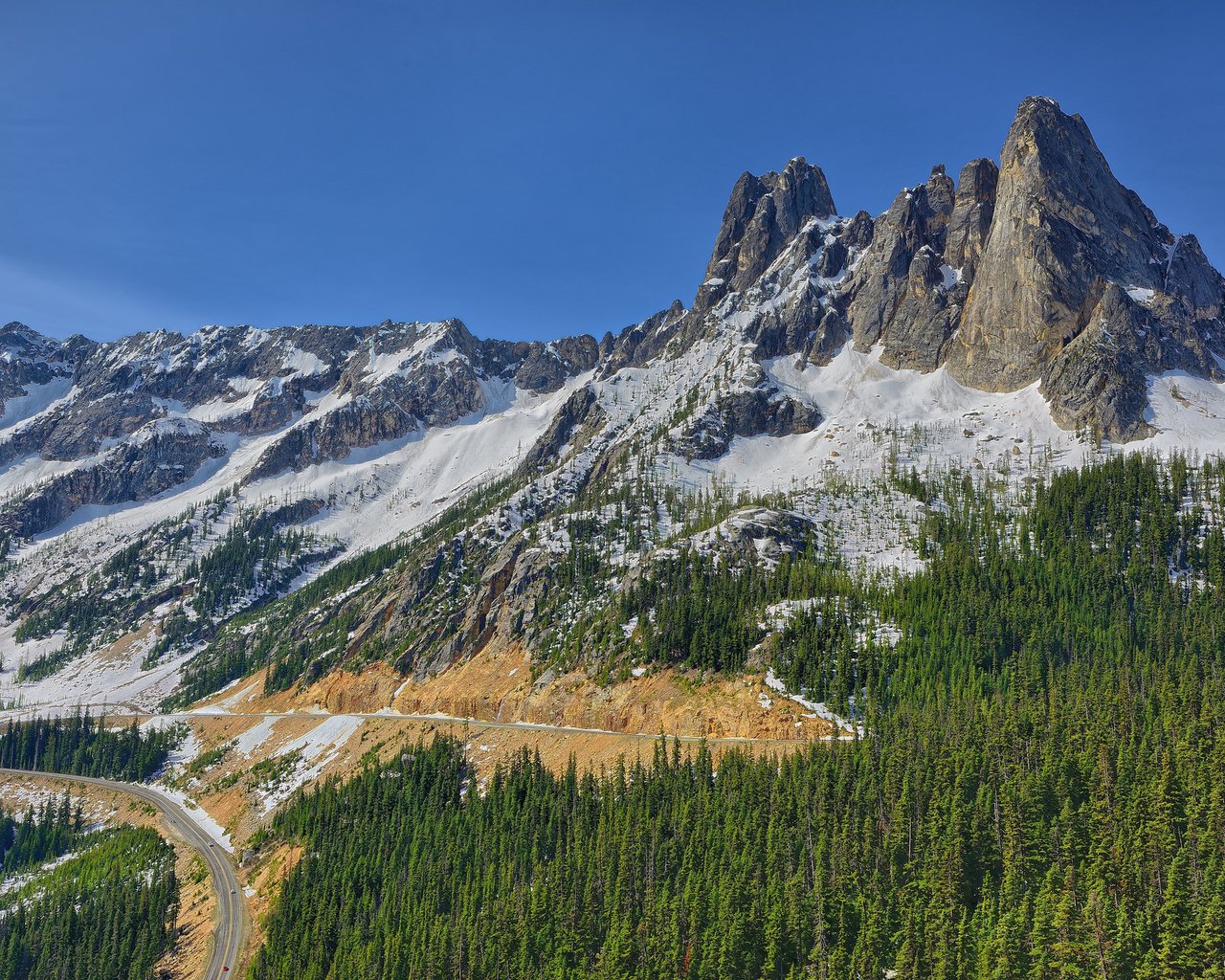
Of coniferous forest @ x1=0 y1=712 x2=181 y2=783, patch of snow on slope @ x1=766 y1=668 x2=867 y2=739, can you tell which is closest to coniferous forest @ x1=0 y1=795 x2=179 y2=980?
coniferous forest @ x1=0 y1=712 x2=181 y2=783

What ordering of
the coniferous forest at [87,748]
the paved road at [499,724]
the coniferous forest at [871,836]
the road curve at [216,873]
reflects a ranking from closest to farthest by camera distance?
the coniferous forest at [871,836] < the road curve at [216,873] < the paved road at [499,724] < the coniferous forest at [87,748]

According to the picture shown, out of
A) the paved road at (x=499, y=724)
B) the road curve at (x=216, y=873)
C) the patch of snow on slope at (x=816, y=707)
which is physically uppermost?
the patch of snow on slope at (x=816, y=707)

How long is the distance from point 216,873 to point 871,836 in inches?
3591

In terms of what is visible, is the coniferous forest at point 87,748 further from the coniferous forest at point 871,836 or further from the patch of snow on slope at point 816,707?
the patch of snow on slope at point 816,707

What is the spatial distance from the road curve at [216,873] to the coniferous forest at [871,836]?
6.09 meters

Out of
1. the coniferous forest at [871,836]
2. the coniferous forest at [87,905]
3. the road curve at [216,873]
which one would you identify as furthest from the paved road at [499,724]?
the coniferous forest at [87,905]

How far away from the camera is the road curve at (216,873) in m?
93.6

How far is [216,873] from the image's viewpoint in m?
116

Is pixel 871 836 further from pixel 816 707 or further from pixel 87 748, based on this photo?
pixel 87 748

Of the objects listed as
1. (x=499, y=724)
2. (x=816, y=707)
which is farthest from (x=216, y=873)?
(x=816, y=707)

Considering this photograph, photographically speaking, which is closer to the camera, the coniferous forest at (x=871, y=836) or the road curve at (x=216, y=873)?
the coniferous forest at (x=871, y=836)

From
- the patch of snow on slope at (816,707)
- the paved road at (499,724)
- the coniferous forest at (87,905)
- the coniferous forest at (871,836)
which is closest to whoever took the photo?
the coniferous forest at (871,836)

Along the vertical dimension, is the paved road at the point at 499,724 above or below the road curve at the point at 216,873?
above

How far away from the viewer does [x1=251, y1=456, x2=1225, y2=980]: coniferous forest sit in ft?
199
